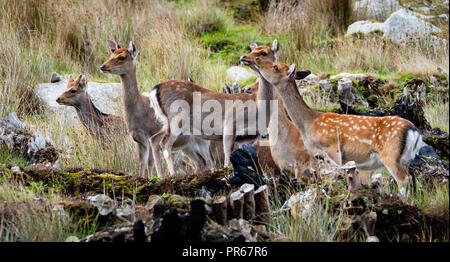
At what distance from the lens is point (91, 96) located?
10.2 m

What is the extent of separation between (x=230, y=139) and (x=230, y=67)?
4.81m

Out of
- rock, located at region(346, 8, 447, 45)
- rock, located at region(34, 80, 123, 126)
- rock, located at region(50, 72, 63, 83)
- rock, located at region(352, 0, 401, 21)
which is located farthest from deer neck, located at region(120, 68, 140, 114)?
rock, located at region(352, 0, 401, 21)

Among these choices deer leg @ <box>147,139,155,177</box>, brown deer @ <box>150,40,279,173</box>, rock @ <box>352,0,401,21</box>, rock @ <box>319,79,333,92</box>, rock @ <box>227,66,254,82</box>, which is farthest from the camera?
rock @ <box>352,0,401,21</box>

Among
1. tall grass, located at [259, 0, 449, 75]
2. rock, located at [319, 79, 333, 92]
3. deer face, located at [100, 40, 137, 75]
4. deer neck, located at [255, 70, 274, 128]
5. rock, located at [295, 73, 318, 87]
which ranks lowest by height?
rock, located at [295, 73, 318, 87]

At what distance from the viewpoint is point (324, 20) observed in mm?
13219

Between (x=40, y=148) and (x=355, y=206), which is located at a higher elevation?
(x=355, y=206)

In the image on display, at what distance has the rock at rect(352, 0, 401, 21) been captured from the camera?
13711 mm

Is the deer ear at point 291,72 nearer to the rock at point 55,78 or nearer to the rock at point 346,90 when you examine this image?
the rock at point 346,90

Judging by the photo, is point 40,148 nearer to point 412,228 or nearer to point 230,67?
point 412,228

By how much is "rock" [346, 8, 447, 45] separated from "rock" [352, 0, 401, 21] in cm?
89

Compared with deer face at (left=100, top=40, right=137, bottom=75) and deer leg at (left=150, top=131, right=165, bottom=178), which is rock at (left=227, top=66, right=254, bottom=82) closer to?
deer face at (left=100, top=40, right=137, bottom=75)

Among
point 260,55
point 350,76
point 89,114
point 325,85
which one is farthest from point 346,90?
point 89,114

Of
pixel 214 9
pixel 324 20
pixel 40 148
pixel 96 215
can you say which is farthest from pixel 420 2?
pixel 96 215

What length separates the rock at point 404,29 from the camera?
12156 millimetres
